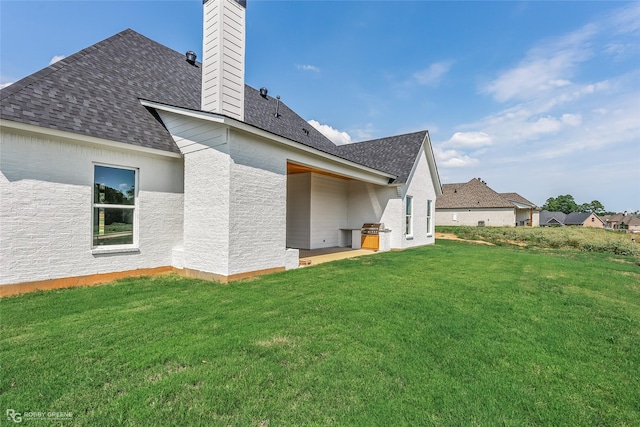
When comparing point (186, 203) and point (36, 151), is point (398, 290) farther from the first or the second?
point (36, 151)

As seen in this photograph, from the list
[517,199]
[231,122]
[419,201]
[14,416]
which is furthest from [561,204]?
[14,416]

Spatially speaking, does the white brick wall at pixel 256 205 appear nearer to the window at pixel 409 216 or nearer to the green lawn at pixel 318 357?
A: the green lawn at pixel 318 357

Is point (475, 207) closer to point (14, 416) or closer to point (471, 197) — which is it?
point (471, 197)

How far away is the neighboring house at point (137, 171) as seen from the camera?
5.34 meters

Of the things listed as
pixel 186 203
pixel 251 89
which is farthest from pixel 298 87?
pixel 186 203

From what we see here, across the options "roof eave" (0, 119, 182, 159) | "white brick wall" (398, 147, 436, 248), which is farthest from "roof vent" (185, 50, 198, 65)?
"white brick wall" (398, 147, 436, 248)

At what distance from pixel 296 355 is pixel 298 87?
15.6 meters

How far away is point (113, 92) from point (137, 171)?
2.21 metres

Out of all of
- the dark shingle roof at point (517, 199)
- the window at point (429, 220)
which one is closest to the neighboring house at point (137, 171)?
the window at point (429, 220)

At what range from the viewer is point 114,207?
21.3 feet

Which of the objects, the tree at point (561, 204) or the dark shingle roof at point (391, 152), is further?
the tree at point (561, 204)

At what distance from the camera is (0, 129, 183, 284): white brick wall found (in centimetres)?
513

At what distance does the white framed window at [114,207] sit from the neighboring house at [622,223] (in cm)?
11102

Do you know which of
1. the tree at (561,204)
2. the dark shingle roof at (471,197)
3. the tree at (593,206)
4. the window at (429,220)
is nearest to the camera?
the window at (429,220)
